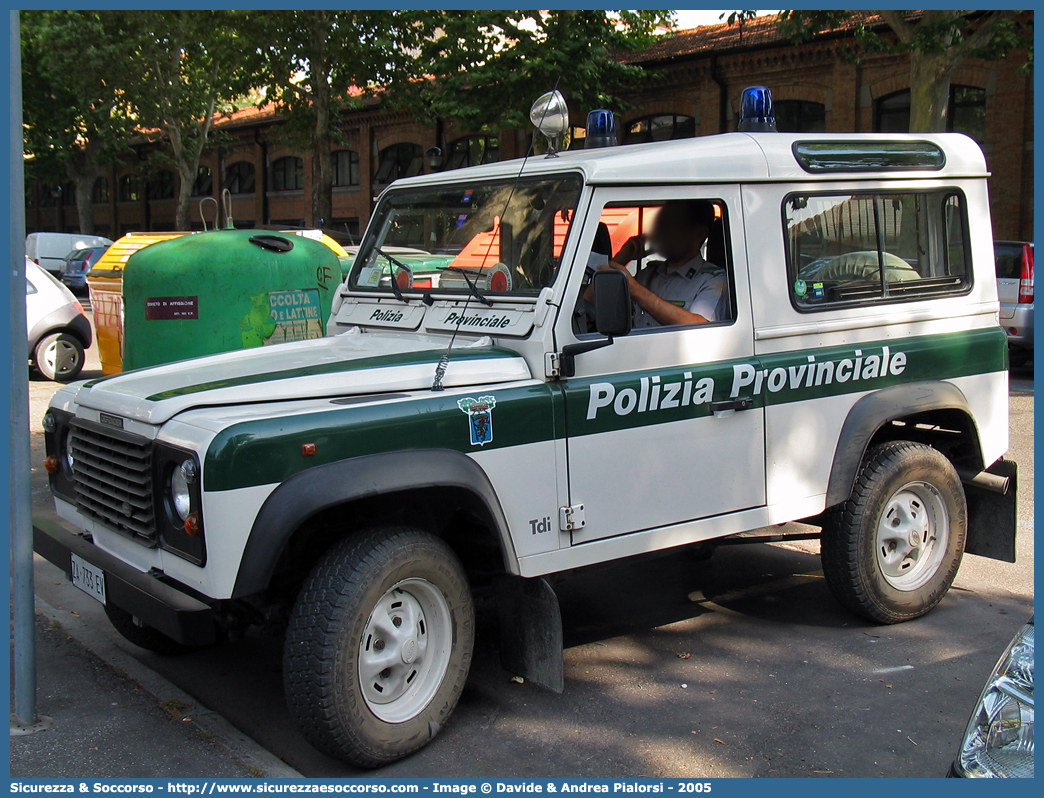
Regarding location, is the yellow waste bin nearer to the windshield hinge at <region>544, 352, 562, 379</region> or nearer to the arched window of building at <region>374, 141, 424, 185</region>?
the windshield hinge at <region>544, 352, 562, 379</region>

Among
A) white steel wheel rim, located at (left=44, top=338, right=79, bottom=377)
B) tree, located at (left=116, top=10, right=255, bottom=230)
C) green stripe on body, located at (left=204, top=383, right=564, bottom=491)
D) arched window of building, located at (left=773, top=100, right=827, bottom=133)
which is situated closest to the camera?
green stripe on body, located at (left=204, top=383, right=564, bottom=491)

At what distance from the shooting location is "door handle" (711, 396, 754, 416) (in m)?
4.22

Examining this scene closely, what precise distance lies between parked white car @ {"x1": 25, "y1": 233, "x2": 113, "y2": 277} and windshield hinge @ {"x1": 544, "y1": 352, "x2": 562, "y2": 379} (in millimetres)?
33859

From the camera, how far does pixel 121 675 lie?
→ 4348 mm

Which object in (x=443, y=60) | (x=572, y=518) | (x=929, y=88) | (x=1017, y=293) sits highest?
(x=443, y=60)

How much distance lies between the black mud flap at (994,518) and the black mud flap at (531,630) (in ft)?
8.79

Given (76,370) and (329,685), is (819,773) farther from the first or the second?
(76,370)

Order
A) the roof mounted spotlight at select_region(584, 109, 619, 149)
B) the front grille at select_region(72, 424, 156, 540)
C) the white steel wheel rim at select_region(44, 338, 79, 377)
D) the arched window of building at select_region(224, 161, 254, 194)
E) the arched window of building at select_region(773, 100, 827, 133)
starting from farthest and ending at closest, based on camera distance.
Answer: the arched window of building at select_region(224, 161, 254, 194)
the arched window of building at select_region(773, 100, 827, 133)
the white steel wheel rim at select_region(44, 338, 79, 377)
the roof mounted spotlight at select_region(584, 109, 619, 149)
the front grille at select_region(72, 424, 156, 540)

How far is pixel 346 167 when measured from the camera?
3581cm

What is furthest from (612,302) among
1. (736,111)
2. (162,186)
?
(162,186)

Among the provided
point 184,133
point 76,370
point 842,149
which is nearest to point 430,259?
point 842,149

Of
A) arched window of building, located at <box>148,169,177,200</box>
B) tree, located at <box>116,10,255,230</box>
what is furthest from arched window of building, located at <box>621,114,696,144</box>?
arched window of building, located at <box>148,169,177,200</box>

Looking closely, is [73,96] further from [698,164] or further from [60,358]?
[698,164]

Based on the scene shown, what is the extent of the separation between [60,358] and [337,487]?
10968 millimetres
